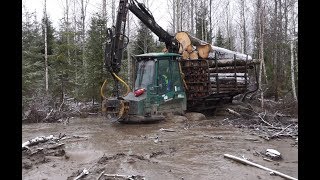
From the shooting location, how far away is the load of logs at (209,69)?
1330 centimetres

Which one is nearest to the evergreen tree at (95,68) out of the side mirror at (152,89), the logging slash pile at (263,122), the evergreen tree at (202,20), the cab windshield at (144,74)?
the cab windshield at (144,74)

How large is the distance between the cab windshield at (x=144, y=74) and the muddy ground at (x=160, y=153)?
160 centimetres

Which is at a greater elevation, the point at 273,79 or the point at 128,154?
the point at 273,79

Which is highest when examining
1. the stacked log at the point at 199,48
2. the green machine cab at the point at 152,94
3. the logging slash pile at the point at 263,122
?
the stacked log at the point at 199,48

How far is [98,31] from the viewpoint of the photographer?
53.3 ft

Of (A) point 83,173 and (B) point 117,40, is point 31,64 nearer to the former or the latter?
(B) point 117,40

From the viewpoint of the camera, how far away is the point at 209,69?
13.4m

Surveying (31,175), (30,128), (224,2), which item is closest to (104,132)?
(30,128)

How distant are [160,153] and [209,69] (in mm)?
6655

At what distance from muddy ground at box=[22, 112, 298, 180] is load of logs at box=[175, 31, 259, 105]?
2.51 metres

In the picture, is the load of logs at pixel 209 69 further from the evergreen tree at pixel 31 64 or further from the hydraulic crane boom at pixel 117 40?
the evergreen tree at pixel 31 64
